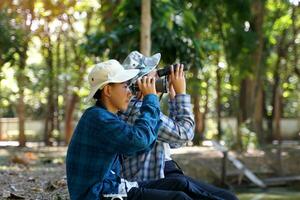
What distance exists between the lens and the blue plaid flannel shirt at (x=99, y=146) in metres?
3.00

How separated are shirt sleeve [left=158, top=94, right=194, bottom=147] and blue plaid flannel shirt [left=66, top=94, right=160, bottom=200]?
0.42m

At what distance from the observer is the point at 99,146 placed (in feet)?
9.93

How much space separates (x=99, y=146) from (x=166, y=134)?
63cm

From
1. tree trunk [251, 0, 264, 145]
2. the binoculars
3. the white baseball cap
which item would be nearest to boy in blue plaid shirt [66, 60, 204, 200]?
the white baseball cap

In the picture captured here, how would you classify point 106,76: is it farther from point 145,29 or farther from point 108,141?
point 145,29

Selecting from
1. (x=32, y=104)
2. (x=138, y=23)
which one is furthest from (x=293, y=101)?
(x=138, y=23)

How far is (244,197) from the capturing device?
11.3 m

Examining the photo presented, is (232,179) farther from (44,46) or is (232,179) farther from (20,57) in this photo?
(44,46)

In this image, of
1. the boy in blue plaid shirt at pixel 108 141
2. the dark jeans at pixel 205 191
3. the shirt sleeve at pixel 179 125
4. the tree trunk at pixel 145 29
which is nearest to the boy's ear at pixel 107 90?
the boy in blue plaid shirt at pixel 108 141

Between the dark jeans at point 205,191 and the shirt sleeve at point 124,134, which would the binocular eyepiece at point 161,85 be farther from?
the dark jeans at point 205,191

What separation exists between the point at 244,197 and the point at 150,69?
8292 mm

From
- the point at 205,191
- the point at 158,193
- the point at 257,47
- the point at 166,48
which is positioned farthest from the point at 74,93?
the point at 158,193

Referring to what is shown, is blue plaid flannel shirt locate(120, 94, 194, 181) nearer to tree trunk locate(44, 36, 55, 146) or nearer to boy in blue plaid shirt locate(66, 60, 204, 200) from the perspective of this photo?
boy in blue plaid shirt locate(66, 60, 204, 200)

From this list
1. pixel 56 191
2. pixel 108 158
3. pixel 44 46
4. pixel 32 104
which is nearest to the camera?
pixel 108 158
